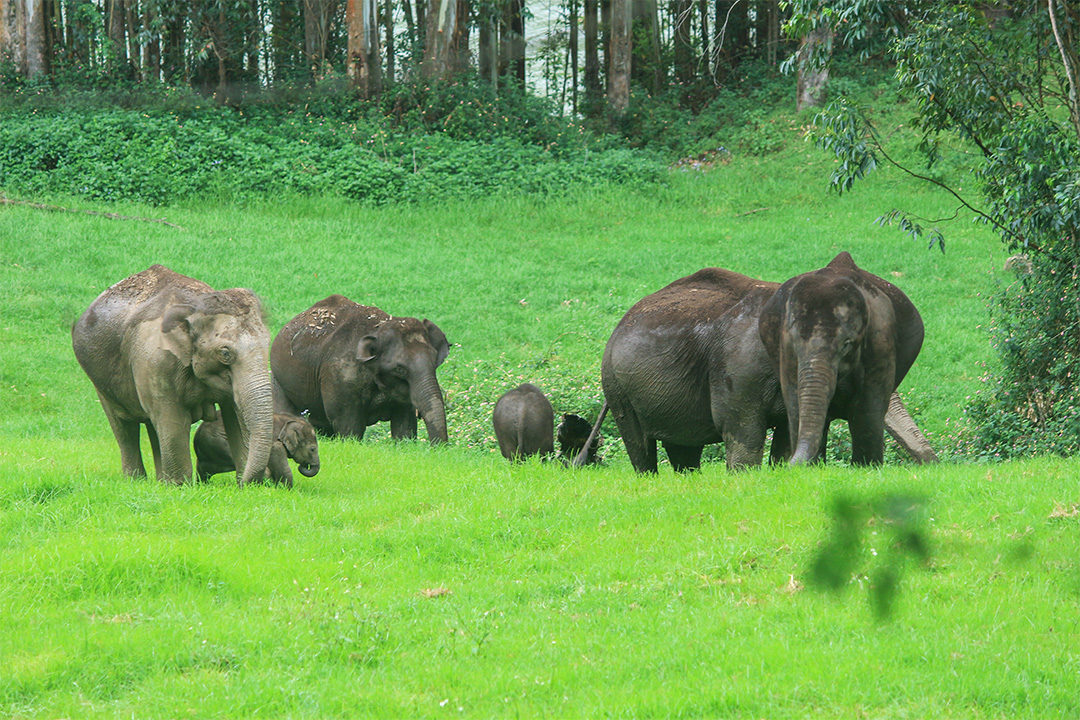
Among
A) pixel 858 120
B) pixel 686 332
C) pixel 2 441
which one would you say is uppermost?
pixel 858 120

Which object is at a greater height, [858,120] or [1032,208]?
[858,120]

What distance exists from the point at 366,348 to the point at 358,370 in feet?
1.09

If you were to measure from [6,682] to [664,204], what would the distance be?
26879mm

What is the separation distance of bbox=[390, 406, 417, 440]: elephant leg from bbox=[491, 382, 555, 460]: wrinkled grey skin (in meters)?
2.49

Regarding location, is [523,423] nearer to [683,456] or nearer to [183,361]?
[683,456]

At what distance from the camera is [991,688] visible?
5.25 meters

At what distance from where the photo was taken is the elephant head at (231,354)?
9367 mm

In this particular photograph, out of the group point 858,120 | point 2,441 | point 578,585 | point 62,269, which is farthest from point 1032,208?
point 62,269

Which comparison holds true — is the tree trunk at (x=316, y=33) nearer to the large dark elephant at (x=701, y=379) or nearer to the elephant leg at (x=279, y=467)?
the large dark elephant at (x=701, y=379)

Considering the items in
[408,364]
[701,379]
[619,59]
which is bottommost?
[408,364]

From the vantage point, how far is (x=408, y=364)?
14320 mm

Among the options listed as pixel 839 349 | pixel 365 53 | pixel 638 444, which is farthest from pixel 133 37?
pixel 839 349

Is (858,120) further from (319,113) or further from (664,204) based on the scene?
(319,113)

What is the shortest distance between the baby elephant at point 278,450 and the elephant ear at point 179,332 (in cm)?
109
